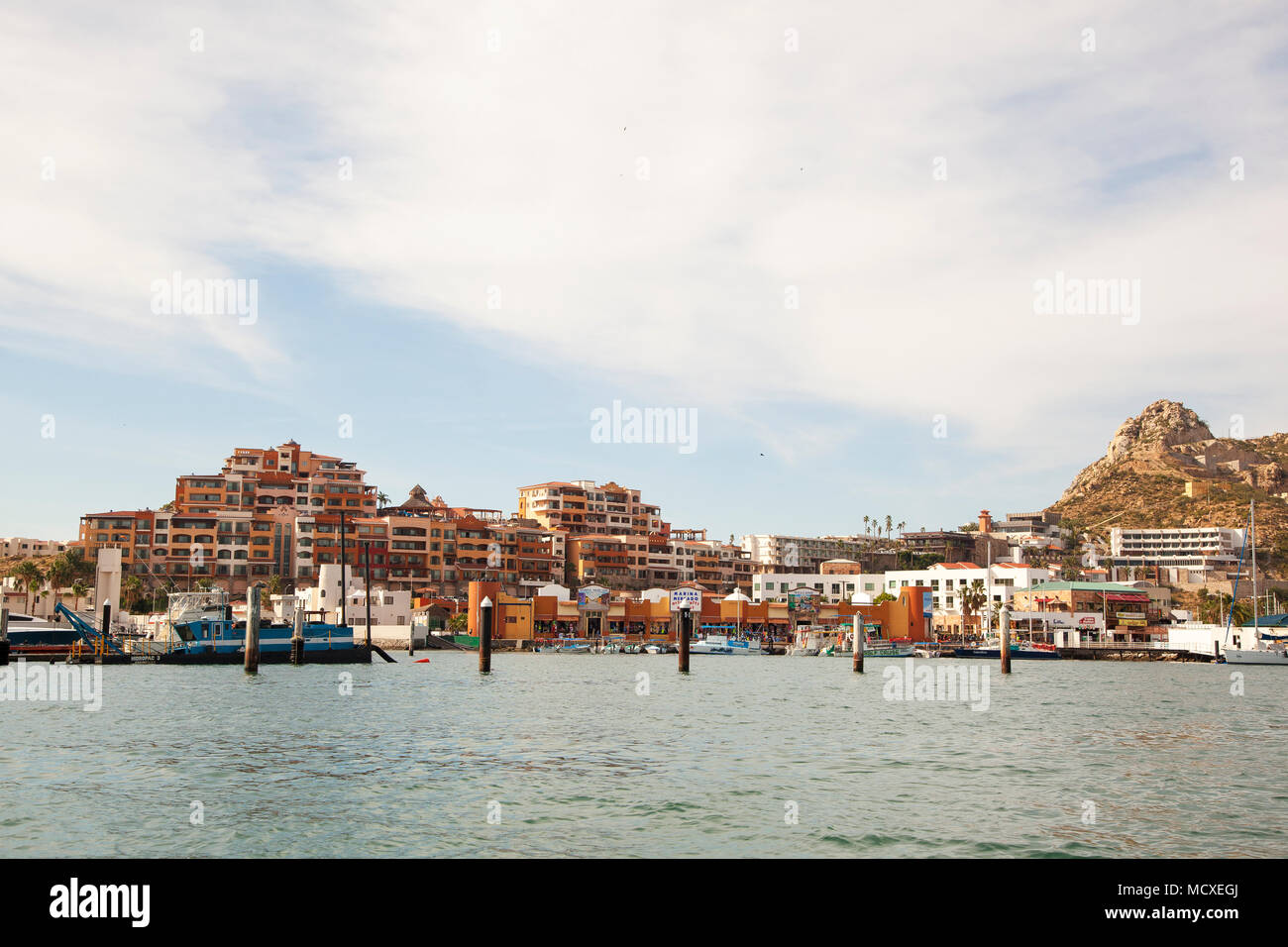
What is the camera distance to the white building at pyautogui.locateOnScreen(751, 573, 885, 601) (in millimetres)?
169750

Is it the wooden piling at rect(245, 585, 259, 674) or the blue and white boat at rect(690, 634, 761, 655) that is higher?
the wooden piling at rect(245, 585, 259, 674)

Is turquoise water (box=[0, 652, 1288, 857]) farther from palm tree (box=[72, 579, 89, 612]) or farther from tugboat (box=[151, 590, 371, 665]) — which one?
palm tree (box=[72, 579, 89, 612])

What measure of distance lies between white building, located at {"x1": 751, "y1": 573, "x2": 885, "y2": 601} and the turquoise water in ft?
394

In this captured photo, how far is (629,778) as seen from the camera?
24.2m

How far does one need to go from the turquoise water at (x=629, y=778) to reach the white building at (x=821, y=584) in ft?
394

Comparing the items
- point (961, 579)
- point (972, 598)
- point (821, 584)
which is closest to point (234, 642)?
point (972, 598)

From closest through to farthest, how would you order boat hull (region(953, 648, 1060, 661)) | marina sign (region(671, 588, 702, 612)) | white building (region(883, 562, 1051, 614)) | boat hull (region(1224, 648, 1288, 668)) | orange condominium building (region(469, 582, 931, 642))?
boat hull (region(1224, 648, 1288, 668))
boat hull (region(953, 648, 1060, 661))
orange condominium building (region(469, 582, 931, 642))
marina sign (region(671, 588, 702, 612))
white building (region(883, 562, 1051, 614))

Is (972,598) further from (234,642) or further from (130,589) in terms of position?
(130,589)

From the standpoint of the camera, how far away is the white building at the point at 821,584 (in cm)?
16975

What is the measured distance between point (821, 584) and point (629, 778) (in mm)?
153028

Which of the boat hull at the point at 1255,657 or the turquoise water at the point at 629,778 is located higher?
the turquoise water at the point at 629,778

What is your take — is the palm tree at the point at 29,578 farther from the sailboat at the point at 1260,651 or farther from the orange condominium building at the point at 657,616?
the sailboat at the point at 1260,651
